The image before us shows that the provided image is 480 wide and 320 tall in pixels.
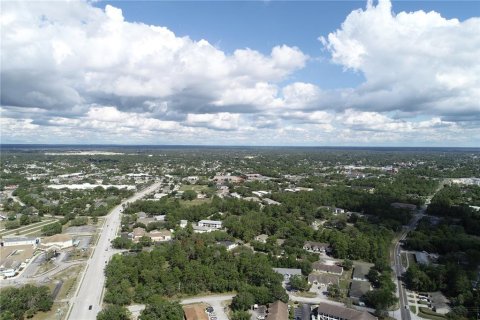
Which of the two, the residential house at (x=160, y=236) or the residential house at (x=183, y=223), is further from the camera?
the residential house at (x=183, y=223)

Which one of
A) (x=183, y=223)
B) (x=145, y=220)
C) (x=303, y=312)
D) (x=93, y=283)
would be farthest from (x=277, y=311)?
(x=145, y=220)

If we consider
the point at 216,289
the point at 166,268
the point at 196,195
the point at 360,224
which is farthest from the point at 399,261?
the point at 196,195

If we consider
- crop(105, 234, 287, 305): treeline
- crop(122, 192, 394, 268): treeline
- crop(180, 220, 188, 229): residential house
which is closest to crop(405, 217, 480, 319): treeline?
crop(122, 192, 394, 268): treeline

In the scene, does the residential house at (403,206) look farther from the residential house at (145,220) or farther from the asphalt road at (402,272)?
the residential house at (145,220)

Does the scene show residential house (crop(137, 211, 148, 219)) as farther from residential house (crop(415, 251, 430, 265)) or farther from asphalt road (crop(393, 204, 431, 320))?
residential house (crop(415, 251, 430, 265))

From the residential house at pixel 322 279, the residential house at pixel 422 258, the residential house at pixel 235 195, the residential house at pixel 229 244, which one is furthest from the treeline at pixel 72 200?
the residential house at pixel 422 258
